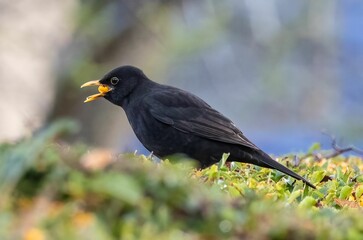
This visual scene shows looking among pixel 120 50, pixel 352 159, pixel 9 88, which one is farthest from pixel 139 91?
pixel 9 88

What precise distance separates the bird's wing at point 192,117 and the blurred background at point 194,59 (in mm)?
4002

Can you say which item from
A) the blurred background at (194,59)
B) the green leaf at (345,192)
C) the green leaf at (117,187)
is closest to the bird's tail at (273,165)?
the green leaf at (345,192)

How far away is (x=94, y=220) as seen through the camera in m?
2.51

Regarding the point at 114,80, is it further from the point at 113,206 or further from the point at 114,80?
the point at 113,206

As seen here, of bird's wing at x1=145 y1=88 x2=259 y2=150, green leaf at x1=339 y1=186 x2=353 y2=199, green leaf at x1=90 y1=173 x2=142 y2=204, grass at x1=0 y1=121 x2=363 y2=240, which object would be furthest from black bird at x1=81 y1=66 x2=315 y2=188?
green leaf at x1=90 y1=173 x2=142 y2=204

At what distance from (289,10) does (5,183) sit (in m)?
15.7

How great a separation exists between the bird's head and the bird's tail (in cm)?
160

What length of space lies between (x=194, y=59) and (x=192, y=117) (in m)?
10.6

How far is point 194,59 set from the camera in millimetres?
17359

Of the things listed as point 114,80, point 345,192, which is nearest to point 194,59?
point 114,80

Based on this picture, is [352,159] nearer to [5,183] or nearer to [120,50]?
[5,183]

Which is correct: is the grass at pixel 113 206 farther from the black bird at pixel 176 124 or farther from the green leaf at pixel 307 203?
the black bird at pixel 176 124

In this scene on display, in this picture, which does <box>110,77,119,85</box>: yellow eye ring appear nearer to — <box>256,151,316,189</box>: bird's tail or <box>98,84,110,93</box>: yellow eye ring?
<box>98,84,110,93</box>: yellow eye ring

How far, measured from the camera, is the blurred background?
1349cm
